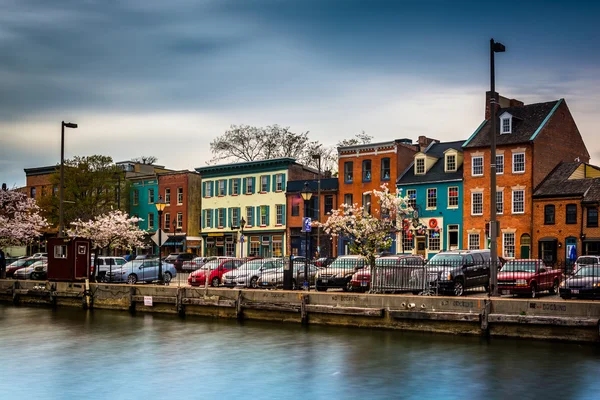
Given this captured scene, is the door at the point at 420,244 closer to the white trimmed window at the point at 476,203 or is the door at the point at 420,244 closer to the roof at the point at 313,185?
the white trimmed window at the point at 476,203

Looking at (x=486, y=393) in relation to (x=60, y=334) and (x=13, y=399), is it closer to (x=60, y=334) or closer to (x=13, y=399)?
(x=13, y=399)

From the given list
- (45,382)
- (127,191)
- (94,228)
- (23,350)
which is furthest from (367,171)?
(45,382)

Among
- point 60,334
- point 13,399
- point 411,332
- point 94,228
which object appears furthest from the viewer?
point 94,228

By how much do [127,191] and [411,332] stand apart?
2418 inches

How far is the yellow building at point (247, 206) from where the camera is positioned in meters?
70.2

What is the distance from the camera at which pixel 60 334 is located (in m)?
26.3

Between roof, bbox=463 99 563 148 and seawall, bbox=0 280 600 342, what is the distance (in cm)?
3359

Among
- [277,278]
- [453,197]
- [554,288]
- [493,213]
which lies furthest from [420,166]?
[493,213]

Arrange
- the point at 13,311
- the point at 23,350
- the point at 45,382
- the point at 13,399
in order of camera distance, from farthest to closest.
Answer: the point at 13,311 < the point at 23,350 < the point at 45,382 < the point at 13,399

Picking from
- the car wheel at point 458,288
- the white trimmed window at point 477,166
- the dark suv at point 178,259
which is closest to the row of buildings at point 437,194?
the white trimmed window at point 477,166

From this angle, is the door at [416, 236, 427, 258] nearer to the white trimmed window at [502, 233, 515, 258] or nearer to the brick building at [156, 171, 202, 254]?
the white trimmed window at [502, 233, 515, 258]

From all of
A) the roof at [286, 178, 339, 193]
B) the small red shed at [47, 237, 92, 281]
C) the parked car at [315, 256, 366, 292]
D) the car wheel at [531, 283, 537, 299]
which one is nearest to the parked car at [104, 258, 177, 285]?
the small red shed at [47, 237, 92, 281]

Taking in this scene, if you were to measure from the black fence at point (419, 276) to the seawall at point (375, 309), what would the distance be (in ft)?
5.18

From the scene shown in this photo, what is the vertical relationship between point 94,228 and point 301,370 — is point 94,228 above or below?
above
